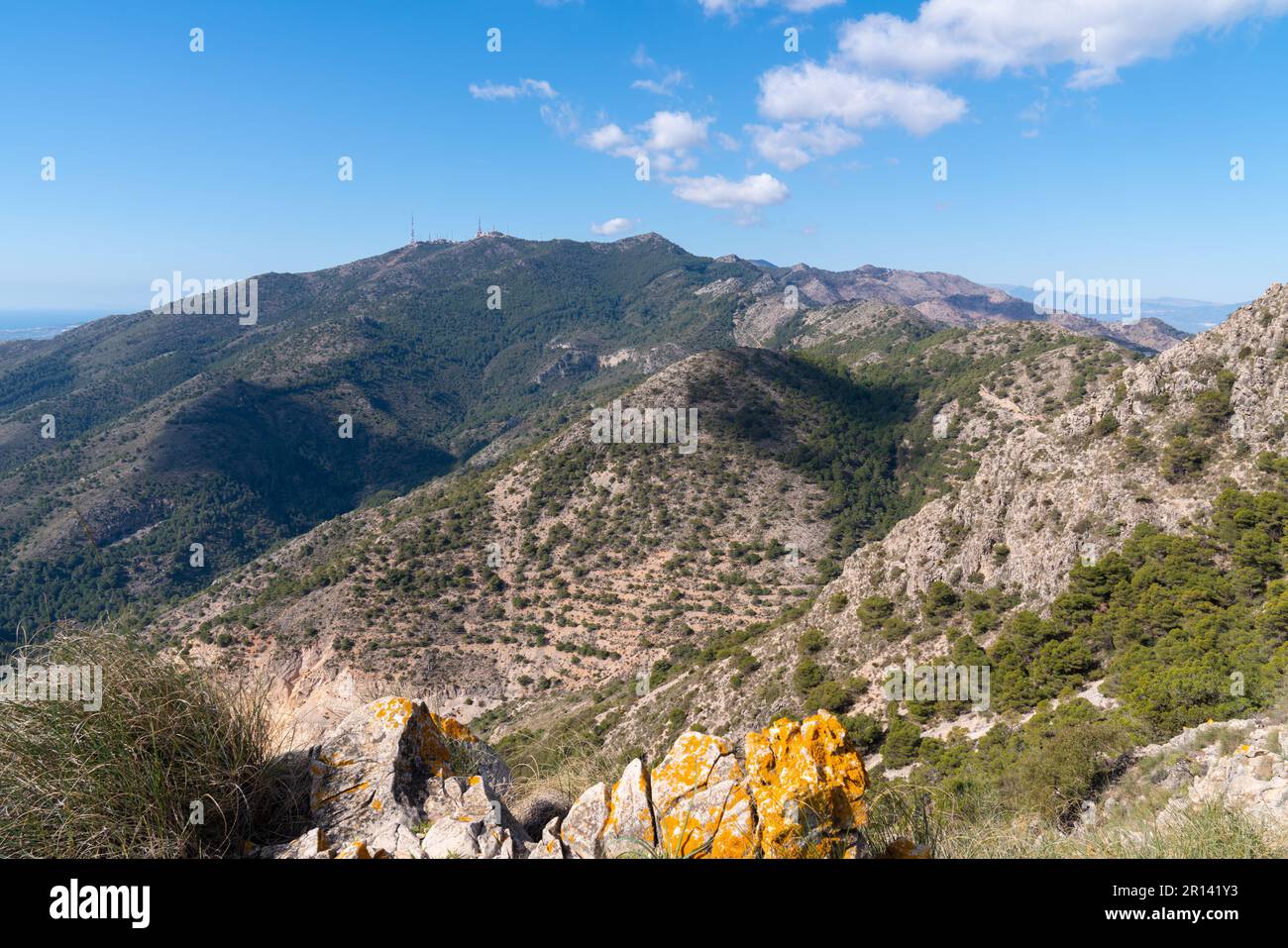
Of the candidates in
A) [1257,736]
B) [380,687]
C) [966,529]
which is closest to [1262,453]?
[966,529]

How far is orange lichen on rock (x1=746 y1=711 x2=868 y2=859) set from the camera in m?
4.41

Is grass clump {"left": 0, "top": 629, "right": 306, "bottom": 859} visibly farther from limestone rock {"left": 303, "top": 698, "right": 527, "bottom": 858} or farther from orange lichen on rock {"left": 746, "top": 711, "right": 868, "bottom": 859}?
orange lichen on rock {"left": 746, "top": 711, "right": 868, "bottom": 859}

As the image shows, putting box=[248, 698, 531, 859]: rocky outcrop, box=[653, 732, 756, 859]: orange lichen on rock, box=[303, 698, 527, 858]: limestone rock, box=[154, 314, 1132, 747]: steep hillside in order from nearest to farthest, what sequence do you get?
box=[653, 732, 756, 859]: orange lichen on rock, box=[248, 698, 531, 859]: rocky outcrop, box=[303, 698, 527, 858]: limestone rock, box=[154, 314, 1132, 747]: steep hillside

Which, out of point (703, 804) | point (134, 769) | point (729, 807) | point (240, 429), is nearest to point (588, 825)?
point (703, 804)

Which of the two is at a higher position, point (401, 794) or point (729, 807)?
point (729, 807)

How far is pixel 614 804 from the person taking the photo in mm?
4844

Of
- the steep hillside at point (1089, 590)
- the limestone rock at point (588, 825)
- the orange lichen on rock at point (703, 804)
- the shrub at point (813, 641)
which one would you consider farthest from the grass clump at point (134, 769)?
the shrub at point (813, 641)

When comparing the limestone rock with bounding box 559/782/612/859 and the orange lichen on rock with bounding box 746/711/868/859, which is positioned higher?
the orange lichen on rock with bounding box 746/711/868/859

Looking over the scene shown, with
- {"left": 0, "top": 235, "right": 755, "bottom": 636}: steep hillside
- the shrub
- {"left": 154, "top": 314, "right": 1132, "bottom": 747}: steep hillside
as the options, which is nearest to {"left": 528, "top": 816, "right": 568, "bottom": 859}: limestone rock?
the shrub

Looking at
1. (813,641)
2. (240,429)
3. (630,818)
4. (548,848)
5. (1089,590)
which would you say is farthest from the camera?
(240,429)

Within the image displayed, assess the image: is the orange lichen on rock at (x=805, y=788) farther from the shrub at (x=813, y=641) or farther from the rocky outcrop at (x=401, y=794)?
the shrub at (x=813, y=641)

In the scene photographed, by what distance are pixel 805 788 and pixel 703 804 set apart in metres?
0.78

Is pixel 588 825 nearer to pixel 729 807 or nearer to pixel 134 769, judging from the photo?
pixel 729 807
